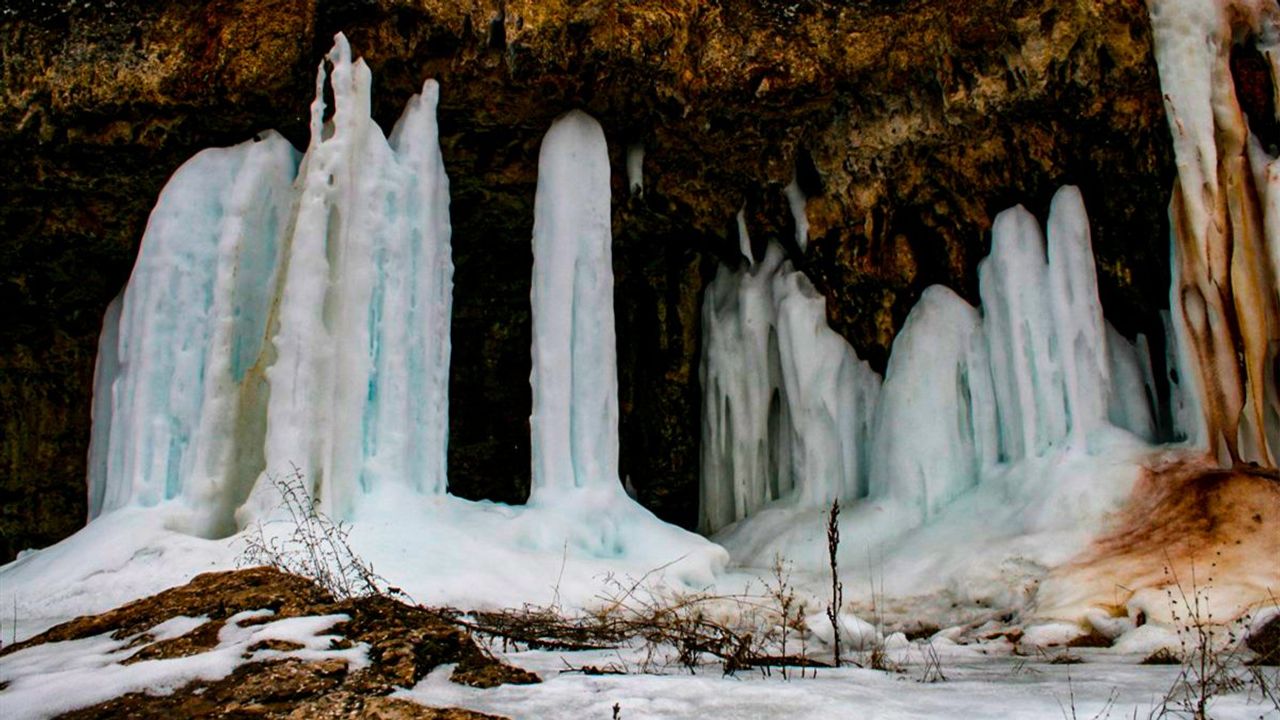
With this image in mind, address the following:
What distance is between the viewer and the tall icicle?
9125mm

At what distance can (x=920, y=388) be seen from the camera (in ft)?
36.9

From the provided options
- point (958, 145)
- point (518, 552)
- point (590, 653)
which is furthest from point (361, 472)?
point (958, 145)

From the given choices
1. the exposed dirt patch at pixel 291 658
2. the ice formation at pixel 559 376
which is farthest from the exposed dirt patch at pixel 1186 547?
the exposed dirt patch at pixel 291 658

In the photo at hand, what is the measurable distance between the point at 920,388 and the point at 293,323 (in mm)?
5893

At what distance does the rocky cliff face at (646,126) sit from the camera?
9.91 meters

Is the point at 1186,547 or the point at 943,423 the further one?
the point at 943,423

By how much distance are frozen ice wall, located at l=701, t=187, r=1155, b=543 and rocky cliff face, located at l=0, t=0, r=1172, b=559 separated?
332 mm

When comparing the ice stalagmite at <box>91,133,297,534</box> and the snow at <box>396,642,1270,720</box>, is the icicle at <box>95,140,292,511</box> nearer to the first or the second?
the ice stalagmite at <box>91,133,297,534</box>

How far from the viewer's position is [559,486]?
9.73 m

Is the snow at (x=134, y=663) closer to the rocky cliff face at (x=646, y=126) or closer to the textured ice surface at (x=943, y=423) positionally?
the textured ice surface at (x=943, y=423)

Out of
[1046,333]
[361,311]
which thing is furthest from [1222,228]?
[361,311]

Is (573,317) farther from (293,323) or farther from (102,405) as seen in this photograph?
(102,405)

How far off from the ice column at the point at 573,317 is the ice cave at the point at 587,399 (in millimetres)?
25

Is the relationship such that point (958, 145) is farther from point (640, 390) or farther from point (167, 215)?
point (167, 215)
